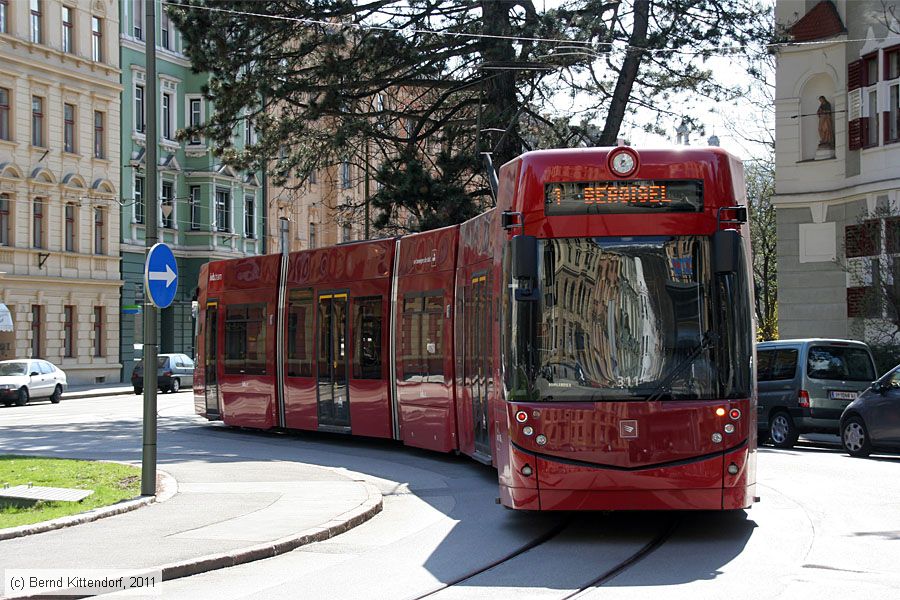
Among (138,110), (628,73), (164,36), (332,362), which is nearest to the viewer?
(332,362)

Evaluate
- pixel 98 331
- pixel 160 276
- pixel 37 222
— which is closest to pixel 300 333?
pixel 160 276

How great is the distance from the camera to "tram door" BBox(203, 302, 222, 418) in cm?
2614

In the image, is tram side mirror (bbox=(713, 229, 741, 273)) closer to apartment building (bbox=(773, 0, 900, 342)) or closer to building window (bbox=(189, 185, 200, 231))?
apartment building (bbox=(773, 0, 900, 342))

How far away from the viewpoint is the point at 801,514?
12.7 m

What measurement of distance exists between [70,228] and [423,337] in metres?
35.7

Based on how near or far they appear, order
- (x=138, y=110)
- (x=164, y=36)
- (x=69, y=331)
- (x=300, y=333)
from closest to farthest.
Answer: (x=300, y=333) < (x=69, y=331) < (x=138, y=110) < (x=164, y=36)

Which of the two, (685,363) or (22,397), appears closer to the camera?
(685,363)

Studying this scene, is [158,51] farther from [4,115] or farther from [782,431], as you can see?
[782,431]

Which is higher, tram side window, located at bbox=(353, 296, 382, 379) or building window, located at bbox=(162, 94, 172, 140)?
building window, located at bbox=(162, 94, 172, 140)

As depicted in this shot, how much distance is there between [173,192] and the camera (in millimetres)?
59281

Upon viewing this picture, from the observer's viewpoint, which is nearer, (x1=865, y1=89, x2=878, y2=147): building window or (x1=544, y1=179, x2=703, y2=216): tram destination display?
(x1=544, y1=179, x2=703, y2=216): tram destination display

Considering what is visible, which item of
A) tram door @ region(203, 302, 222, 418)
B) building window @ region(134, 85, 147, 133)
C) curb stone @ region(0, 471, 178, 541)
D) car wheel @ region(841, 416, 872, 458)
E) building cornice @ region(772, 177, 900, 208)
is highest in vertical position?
building window @ region(134, 85, 147, 133)

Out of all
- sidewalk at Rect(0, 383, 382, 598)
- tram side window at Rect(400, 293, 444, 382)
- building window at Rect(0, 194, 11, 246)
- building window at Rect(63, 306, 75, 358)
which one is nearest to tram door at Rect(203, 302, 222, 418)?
tram side window at Rect(400, 293, 444, 382)

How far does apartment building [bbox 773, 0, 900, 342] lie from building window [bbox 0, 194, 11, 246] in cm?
2711
